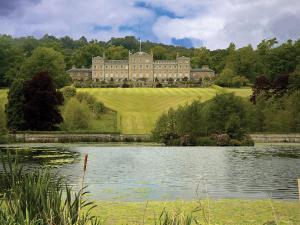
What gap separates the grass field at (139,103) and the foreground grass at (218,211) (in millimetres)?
49798

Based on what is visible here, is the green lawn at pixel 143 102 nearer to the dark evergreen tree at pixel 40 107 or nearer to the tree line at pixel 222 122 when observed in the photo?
the dark evergreen tree at pixel 40 107

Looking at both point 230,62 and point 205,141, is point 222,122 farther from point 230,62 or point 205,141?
point 230,62

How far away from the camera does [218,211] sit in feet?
45.6

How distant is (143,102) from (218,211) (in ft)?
265

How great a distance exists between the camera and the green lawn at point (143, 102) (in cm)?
7450

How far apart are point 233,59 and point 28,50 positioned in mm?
77341

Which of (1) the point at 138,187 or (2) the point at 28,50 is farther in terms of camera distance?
(2) the point at 28,50

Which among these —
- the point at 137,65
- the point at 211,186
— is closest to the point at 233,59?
the point at 137,65

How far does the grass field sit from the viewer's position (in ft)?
234

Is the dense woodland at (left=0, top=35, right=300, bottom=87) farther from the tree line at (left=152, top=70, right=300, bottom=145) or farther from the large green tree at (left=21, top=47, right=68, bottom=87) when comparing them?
the tree line at (left=152, top=70, right=300, bottom=145)

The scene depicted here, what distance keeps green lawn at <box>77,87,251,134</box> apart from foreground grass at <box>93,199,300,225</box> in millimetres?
53071

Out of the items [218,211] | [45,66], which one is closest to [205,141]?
[218,211]

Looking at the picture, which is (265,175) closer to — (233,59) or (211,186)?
(211,186)

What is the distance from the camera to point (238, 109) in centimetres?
5425
